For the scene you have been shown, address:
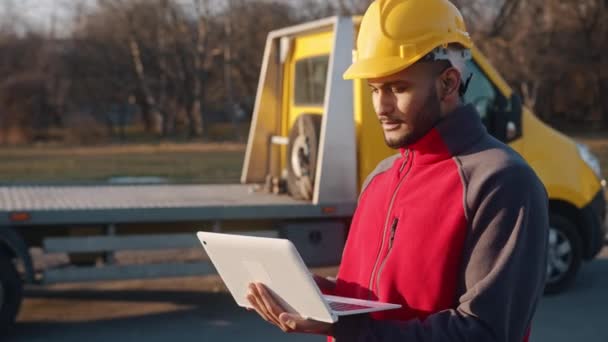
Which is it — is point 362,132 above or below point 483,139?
below

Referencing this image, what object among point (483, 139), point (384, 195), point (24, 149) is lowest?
point (24, 149)

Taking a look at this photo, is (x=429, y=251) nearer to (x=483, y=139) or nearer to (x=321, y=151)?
(x=483, y=139)

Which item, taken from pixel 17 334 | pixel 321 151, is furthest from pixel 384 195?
pixel 17 334

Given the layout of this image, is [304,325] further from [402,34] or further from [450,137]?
[402,34]

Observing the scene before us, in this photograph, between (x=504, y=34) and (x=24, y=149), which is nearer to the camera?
(x=24, y=149)

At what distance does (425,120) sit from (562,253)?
6.22 metres

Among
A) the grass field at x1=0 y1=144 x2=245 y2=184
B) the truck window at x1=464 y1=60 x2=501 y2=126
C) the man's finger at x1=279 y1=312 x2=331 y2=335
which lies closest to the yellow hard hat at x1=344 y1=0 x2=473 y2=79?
the man's finger at x1=279 y1=312 x2=331 y2=335

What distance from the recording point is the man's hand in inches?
78.6

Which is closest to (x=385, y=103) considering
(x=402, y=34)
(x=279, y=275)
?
(x=402, y=34)

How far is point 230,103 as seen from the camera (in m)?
35.5

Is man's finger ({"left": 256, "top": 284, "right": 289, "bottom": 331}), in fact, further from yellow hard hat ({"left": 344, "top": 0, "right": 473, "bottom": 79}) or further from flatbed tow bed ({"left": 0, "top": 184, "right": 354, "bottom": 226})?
flatbed tow bed ({"left": 0, "top": 184, "right": 354, "bottom": 226})

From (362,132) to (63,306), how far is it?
3.10m

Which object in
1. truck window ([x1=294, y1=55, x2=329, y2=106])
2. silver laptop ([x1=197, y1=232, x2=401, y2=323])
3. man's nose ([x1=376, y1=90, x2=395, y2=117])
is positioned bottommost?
silver laptop ([x1=197, y1=232, x2=401, y2=323])

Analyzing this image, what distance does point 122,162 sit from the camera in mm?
21938
